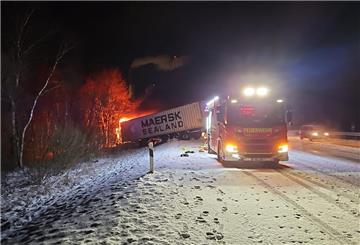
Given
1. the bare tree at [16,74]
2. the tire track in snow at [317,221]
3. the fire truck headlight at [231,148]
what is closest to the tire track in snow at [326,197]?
the tire track in snow at [317,221]

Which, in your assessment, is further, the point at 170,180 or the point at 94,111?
the point at 94,111

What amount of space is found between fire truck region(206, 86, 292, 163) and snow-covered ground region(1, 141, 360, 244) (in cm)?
238

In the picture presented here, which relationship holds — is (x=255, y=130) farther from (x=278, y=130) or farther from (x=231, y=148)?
(x=231, y=148)

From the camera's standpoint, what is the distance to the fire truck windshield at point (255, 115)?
1591cm

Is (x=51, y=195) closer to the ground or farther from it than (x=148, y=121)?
closer to the ground

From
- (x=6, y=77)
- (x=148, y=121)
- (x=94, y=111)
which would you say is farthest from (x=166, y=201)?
(x=94, y=111)

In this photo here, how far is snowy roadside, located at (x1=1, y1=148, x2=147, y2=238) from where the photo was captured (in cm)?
1207

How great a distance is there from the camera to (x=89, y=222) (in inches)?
298

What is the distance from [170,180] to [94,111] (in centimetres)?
4871

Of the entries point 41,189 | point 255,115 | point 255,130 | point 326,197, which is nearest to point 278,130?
point 255,130

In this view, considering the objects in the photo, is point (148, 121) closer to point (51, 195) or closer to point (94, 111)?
point (94, 111)

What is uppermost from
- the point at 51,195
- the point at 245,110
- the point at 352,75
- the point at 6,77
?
the point at 352,75

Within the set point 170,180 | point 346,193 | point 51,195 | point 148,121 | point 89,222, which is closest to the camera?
point 89,222

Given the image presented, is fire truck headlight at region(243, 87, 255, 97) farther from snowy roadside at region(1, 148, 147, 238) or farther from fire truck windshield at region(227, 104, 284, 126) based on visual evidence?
snowy roadside at region(1, 148, 147, 238)
